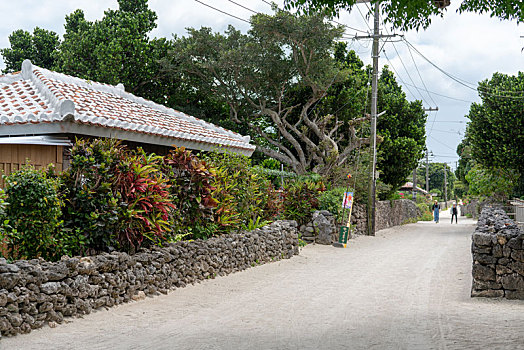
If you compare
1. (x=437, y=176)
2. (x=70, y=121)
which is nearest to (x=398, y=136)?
(x=70, y=121)

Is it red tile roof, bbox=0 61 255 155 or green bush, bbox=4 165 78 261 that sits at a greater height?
red tile roof, bbox=0 61 255 155

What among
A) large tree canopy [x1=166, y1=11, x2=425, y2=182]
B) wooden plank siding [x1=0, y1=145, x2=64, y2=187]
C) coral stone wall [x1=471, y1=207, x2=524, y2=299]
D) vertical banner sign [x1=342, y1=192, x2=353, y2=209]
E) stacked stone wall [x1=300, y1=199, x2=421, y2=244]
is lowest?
stacked stone wall [x1=300, y1=199, x2=421, y2=244]

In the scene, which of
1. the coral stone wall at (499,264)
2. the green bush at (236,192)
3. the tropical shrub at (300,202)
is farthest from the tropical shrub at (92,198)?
the tropical shrub at (300,202)

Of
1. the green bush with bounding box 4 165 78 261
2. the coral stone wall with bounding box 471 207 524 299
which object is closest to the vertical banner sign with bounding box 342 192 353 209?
the coral stone wall with bounding box 471 207 524 299

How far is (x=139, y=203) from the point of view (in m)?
9.09

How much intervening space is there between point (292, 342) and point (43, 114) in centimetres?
744

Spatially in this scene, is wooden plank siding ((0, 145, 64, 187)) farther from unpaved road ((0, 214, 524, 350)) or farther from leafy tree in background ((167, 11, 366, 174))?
leafy tree in background ((167, 11, 366, 174))

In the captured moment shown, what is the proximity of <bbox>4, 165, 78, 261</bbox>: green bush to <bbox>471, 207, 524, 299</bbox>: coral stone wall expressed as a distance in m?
7.38

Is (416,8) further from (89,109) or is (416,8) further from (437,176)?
(437,176)

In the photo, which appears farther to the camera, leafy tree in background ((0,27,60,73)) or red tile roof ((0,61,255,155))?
leafy tree in background ((0,27,60,73))

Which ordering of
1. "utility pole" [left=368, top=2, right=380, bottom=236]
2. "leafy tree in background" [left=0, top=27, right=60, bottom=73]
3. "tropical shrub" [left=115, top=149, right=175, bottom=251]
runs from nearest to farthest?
"tropical shrub" [left=115, top=149, right=175, bottom=251] < "utility pole" [left=368, top=2, right=380, bottom=236] < "leafy tree in background" [left=0, top=27, right=60, bottom=73]

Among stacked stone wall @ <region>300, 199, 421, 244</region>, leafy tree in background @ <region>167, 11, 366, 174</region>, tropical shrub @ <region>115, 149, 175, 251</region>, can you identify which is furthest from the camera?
leafy tree in background @ <region>167, 11, 366, 174</region>

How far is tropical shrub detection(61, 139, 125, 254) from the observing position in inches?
333

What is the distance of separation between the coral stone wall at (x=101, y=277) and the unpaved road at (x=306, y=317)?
22 cm
